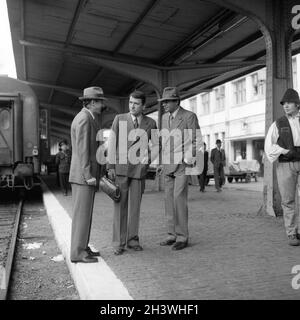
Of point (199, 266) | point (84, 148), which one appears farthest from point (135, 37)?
point (199, 266)

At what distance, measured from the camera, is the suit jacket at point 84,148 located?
17.1ft

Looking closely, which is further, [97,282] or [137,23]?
[137,23]

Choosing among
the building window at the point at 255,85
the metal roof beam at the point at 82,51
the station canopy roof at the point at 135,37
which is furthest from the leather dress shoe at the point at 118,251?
the building window at the point at 255,85

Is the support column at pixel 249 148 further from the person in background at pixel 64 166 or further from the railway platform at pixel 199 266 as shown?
the railway platform at pixel 199 266

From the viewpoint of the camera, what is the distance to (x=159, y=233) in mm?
7309

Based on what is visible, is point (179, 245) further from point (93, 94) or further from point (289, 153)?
point (93, 94)

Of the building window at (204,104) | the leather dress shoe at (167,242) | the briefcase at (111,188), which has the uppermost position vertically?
the building window at (204,104)

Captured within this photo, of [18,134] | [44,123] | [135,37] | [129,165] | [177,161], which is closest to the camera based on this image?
[129,165]

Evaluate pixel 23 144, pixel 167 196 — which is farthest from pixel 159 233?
pixel 23 144

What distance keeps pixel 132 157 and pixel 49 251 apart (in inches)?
94.3

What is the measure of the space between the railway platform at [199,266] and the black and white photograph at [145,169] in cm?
2

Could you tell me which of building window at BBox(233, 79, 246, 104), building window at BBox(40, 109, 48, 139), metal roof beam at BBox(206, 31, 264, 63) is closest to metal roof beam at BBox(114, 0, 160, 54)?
building window at BBox(40, 109, 48, 139)

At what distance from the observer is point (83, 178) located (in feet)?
17.2

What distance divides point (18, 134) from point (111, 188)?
845 cm
